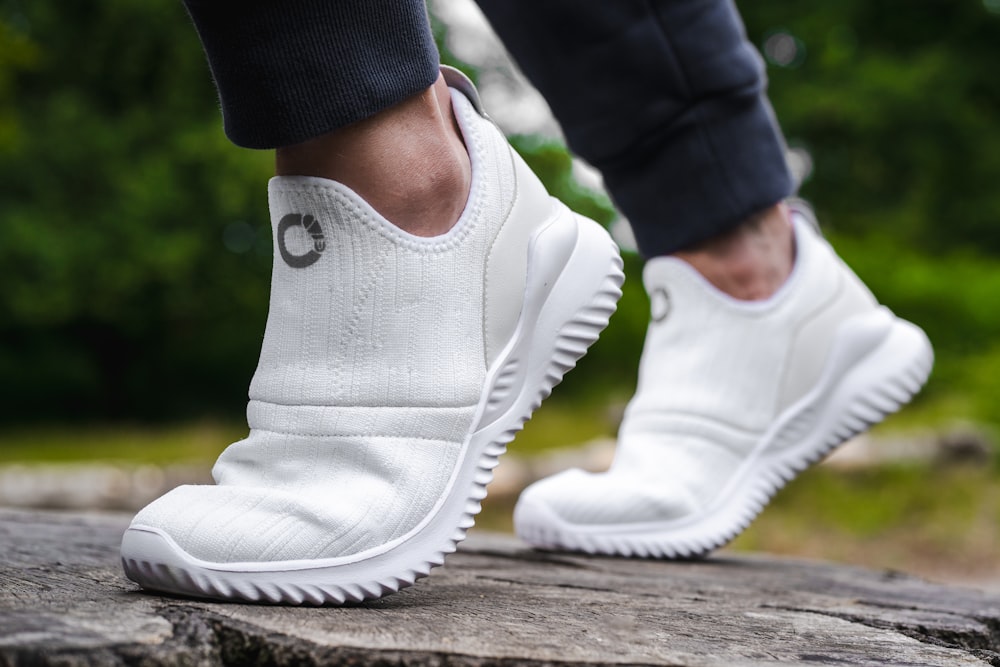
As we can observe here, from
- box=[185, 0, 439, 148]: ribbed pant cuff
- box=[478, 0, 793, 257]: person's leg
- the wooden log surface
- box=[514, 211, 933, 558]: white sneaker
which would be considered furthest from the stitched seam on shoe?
box=[478, 0, 793, 257]: person's leg

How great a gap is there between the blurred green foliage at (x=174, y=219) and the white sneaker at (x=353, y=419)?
756cm

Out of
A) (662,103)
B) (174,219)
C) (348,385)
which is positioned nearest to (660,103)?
(662,103)

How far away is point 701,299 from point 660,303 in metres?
0.07

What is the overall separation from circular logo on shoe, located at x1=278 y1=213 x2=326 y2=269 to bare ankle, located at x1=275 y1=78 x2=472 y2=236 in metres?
0.04

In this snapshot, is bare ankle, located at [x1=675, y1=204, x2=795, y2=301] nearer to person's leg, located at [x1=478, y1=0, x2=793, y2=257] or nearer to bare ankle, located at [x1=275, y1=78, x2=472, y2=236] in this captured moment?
person's leg, located at [x1=478, y1=0, x2=793, y2=257]

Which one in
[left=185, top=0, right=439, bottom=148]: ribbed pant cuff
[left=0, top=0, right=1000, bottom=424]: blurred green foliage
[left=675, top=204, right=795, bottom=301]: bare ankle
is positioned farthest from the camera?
[left=0, top=0, right=1000, bottom=424]: blurred green foliage

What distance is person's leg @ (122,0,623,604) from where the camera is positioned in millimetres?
812

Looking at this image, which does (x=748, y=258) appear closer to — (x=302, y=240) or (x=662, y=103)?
(x=662, y=103)

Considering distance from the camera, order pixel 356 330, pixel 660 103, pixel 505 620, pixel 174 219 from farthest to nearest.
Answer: pixel 174 219
pixel 660 103
pixel 356 330
pixel 505 620

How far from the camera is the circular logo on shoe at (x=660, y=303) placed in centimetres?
150

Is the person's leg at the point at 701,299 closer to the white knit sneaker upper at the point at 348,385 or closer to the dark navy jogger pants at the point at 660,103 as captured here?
the dark navy jogger pants at the point at 660,103

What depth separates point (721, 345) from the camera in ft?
4.79

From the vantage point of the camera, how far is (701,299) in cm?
147

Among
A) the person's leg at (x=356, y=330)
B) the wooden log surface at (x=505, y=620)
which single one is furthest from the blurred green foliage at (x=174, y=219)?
the person's leg at (x=356, y=330)
